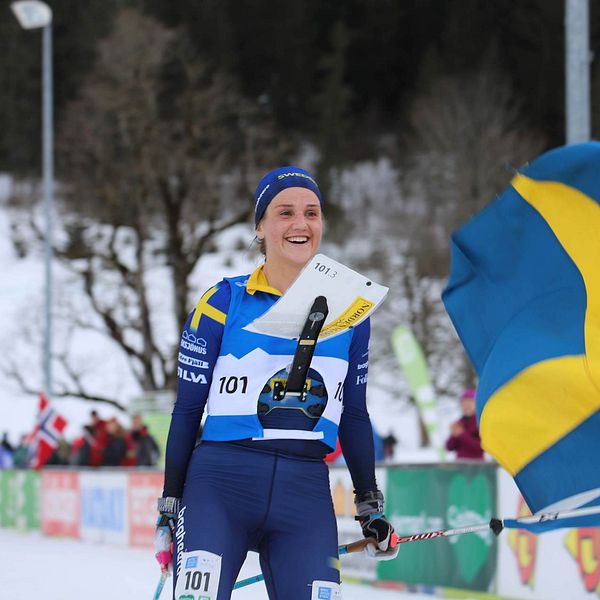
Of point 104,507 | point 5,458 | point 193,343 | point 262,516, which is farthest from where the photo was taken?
point 5,458

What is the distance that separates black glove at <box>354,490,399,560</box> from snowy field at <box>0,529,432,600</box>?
3.02m

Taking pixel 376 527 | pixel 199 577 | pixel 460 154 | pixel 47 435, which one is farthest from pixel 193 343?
pixel 460 154

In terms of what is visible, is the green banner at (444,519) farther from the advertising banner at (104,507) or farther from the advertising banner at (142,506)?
the advertising banner at (104,507)

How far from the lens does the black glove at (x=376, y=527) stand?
14.7 feet

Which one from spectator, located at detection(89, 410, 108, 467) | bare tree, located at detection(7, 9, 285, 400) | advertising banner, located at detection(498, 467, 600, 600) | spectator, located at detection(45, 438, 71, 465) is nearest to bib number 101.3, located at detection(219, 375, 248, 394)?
advertising banner, located at detection(498, 467, 600, 600)

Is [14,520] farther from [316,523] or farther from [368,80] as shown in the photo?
[368,80]

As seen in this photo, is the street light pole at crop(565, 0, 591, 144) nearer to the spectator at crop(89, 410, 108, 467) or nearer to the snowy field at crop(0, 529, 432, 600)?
the snowy field at crop(0, 529, 432, 600)

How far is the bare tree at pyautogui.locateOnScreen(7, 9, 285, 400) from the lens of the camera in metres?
31.4

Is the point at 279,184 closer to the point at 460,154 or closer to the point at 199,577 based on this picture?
the point at 199,577

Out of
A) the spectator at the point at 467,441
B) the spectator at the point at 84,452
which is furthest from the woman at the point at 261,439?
the spectator at the point at 84,452

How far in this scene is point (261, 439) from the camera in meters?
4.27

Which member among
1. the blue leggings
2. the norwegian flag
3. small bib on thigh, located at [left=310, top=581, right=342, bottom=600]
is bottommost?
small bib on thigh, located at [left=310, top=581, right=342, bottom=600]

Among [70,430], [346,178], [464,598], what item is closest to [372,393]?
[70,430]

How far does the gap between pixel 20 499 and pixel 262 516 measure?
1644 centimetres
